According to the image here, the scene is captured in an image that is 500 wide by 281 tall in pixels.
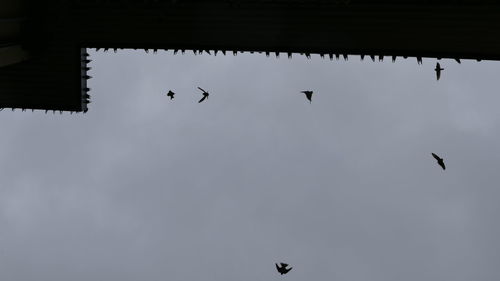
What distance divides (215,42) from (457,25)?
8.41 meters

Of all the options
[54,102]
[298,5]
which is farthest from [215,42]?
[54,102]

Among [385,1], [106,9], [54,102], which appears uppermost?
[106,9]

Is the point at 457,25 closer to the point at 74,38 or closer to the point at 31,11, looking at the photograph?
the point at 74,38

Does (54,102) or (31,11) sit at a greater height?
(31,11)

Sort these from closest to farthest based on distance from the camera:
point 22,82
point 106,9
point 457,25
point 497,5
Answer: point 497,5 < point 457,25 < point 106,9 < point 22,82

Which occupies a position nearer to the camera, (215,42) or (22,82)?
(215,42)

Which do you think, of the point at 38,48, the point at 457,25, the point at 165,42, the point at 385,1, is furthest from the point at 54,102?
the point at 457,25

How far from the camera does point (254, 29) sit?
1734 cm

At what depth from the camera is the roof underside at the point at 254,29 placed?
15930mm

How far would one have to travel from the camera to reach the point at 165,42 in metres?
18.2

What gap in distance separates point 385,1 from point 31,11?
12375 millimetres

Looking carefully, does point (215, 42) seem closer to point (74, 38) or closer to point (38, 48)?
point (74, 38)

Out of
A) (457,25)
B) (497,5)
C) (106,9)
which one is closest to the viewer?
(497,5)

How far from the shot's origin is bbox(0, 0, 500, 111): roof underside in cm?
1593
